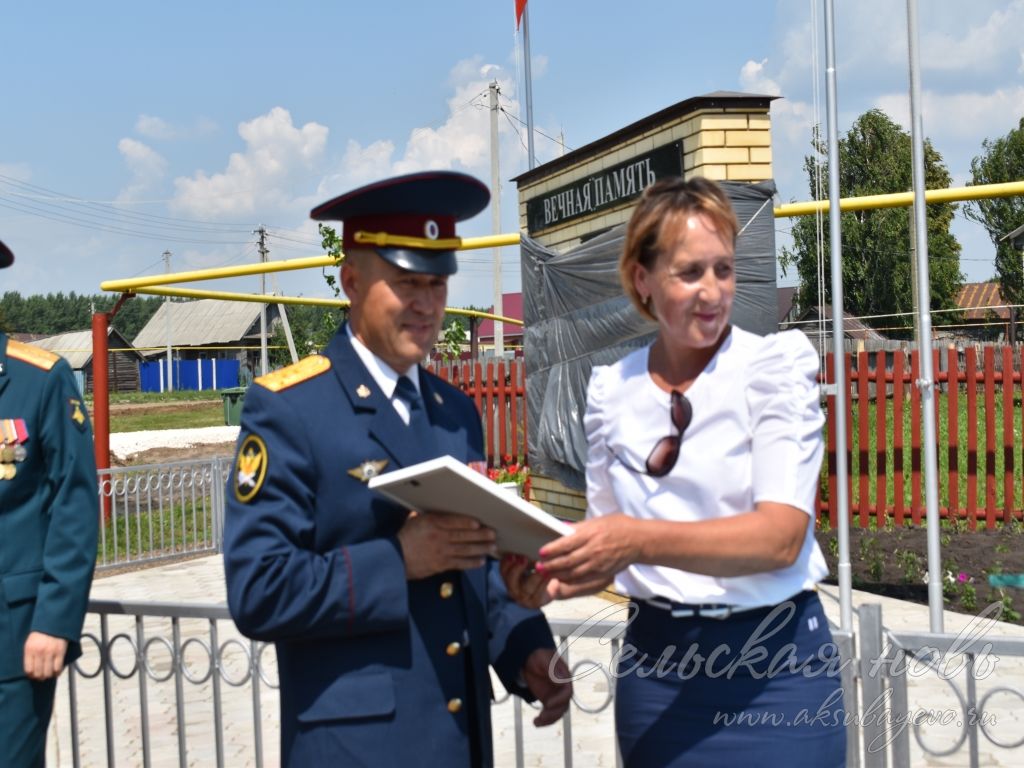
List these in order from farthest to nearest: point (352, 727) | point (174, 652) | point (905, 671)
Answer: point (174, 652)
point (905, 671)
point (352, 727)

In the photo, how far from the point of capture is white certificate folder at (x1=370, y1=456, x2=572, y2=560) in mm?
1602

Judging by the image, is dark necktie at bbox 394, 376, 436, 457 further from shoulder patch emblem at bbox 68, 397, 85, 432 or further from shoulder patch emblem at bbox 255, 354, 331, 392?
shoulder patch emblem at bbox 68, 397, 85, 432

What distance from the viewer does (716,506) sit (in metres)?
1.72

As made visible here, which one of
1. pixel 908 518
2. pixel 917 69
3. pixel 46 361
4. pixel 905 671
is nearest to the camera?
pixel 905 671

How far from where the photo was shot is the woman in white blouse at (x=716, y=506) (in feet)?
5.61

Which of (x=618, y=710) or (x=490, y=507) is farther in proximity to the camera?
(x=618, y=710)

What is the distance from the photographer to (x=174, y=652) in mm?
3264

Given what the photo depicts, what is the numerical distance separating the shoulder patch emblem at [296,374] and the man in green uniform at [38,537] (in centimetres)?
106

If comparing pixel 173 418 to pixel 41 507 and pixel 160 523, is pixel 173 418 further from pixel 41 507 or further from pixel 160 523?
pixel 41 507

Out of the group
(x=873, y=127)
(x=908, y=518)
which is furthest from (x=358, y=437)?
(x=873, y=127)

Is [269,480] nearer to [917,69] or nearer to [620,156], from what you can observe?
[917,69]

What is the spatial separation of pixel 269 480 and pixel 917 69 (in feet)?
14.3

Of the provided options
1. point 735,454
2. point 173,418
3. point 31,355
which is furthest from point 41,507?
point 173,418

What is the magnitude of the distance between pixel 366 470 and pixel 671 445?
550 mm
